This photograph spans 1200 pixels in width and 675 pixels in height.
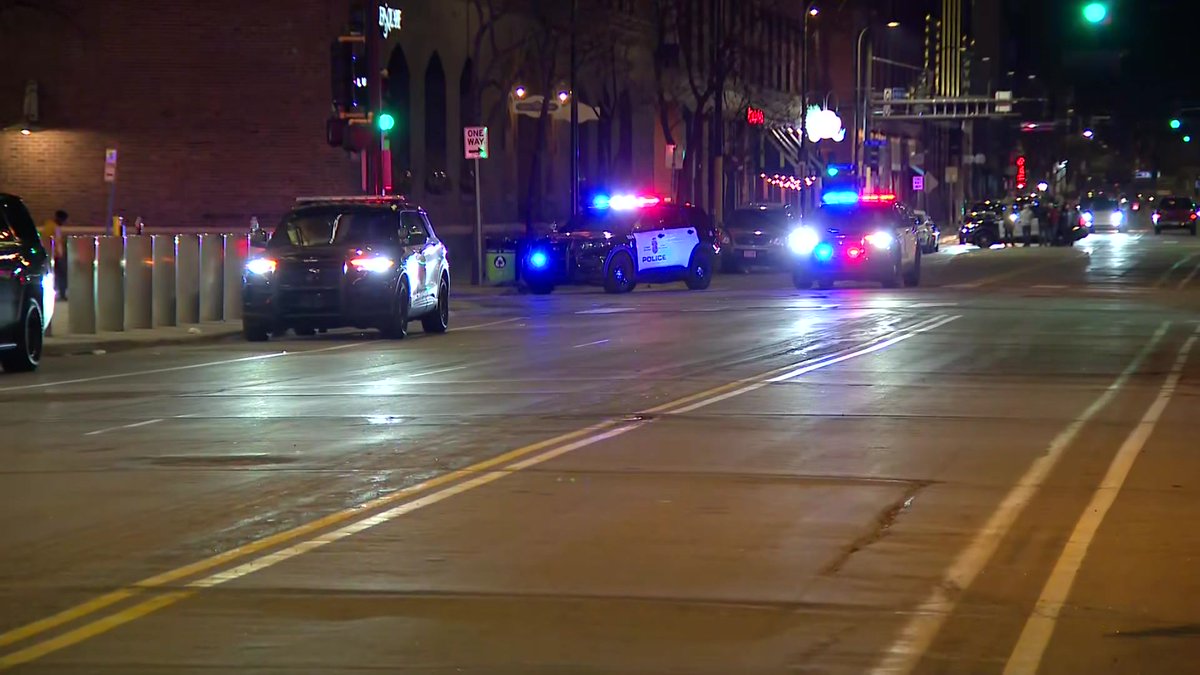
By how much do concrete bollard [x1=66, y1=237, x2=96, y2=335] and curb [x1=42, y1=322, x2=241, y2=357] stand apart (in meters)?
0.51

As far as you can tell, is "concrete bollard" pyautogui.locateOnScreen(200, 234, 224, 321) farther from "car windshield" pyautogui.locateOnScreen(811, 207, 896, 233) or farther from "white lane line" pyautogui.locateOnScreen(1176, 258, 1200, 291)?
"white lane line" pyautogui.locateOnScreen(1176, 258, 1200, 291)

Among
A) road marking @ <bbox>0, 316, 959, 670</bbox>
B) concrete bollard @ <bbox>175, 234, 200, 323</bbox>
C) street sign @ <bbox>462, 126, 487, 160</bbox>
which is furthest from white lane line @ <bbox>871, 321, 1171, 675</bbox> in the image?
street sign @ <bbox>462, 126, 487, 160</bbox>

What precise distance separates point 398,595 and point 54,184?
34329mm

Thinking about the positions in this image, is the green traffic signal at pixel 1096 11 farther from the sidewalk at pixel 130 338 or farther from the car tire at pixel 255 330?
the sidewalk at pixel 130 338

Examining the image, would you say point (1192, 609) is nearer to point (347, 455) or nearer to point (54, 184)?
point (347, 455)

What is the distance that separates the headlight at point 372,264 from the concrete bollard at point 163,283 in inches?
157

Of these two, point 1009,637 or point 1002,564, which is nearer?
point 1009,637

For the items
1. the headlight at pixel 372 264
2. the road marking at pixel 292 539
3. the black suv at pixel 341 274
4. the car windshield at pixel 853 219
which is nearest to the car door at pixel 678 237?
the car windshield at pixel 853 219

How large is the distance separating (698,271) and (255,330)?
48.7ft

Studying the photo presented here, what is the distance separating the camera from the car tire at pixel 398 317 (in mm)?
23312

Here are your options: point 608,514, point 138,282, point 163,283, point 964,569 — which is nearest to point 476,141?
point 163,283

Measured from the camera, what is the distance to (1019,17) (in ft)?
492

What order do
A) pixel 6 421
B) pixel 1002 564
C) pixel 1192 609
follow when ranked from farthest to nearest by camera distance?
pixel 6 421
pixel 1002 564
pixel 1192 609

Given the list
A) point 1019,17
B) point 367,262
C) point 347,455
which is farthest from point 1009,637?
point 1019,17
